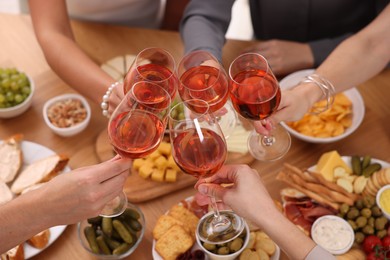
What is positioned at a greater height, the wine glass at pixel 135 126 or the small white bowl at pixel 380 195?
the wine glass at pixel 135 126

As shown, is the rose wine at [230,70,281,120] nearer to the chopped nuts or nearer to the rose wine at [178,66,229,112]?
the rose wine at [178,66,229,112]

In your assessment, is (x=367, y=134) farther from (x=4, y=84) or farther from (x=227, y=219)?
(x=4, y=84)

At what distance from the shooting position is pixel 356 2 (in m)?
2.05

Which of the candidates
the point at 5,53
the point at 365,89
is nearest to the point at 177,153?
the point at 365,89

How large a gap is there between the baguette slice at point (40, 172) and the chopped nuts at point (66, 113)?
0.15m

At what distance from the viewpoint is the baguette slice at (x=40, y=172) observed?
170 cm

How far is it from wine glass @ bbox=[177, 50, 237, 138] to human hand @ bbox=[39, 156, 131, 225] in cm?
28

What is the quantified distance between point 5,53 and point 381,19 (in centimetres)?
145

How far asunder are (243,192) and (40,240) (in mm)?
675

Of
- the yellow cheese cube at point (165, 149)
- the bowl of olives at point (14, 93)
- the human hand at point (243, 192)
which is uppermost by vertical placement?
the human hand at point (243, 192)

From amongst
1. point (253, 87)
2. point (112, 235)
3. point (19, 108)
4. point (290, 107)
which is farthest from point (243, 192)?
point (19, 108)

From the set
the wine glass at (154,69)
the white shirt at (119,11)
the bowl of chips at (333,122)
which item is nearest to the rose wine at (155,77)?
the wine glass at (154,69)

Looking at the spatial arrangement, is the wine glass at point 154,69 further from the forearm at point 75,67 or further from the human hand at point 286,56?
the human hand at point 286,56

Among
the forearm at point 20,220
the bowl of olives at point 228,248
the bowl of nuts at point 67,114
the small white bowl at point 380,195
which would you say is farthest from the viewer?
the bowl of nuts at point 67,114
